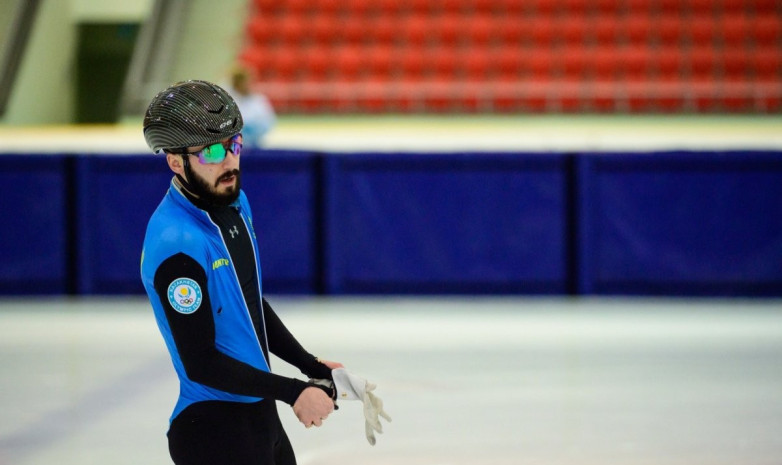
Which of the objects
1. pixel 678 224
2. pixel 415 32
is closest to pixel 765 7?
pixel 415 32

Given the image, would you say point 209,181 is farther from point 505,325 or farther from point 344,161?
point 344,161

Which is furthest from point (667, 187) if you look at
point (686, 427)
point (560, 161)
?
point (686, 427)

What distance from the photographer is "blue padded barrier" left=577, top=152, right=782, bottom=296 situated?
28.3 feet

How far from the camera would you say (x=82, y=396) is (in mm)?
5770

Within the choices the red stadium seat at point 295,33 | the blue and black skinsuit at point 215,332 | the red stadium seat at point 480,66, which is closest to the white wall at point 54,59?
the red stadium seat at point 295,33

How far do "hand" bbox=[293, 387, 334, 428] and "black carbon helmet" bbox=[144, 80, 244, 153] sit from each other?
1.95 feet

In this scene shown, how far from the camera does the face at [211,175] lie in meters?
2.56

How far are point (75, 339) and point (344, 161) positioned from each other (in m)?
2.60

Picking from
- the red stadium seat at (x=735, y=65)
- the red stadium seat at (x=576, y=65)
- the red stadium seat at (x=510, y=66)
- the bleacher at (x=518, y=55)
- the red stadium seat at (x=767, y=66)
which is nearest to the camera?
the bleacher at (x=518, y=55)

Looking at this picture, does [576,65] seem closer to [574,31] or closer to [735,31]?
[574,31]

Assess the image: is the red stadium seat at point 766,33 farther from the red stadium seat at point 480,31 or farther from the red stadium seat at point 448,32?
the red stadium seat at point 448,32

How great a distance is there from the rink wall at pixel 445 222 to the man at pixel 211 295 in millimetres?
6147

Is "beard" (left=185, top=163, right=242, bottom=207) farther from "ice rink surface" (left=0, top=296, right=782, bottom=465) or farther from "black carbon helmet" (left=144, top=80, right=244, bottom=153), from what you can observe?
"ice rink surface" (left=0, top=296, right=782, bottom=465)

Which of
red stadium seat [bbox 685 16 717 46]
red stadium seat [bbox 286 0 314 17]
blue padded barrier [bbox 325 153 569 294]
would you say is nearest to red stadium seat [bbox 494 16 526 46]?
red stadium seat [bbox 685 16 717 46]
